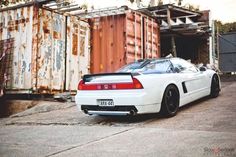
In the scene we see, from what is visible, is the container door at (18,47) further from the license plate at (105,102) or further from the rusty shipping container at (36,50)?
the license plate at (105,102)

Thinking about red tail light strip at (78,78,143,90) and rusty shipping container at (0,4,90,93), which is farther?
rusty shipping container at (0,4,90,93)

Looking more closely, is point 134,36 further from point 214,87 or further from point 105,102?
point 105,102

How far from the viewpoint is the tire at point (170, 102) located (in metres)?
6.12

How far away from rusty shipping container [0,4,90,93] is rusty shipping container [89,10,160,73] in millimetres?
1244

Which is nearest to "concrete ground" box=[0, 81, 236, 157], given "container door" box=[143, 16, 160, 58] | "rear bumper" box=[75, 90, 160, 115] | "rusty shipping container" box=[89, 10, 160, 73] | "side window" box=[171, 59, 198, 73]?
"rear bumper" box=[75, 90, 160, 115]

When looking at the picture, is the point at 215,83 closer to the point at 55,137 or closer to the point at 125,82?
the point at 125,82

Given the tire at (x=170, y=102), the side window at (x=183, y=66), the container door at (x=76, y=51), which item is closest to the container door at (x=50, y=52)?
the container door at (x=76, y=51)

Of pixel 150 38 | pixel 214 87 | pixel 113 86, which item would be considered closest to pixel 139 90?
pixel 113 86

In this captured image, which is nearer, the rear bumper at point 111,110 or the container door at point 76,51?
the rear bumper at point 111,110

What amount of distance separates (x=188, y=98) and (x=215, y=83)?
1809 millimetres

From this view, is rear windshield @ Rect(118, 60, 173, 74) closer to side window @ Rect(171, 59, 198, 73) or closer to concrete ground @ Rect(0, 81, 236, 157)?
side window @ Rect(171, 59, 198, 73)

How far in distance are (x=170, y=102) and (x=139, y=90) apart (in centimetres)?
91

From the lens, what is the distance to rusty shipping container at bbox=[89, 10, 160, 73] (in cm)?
1100

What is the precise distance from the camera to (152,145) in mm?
4117
